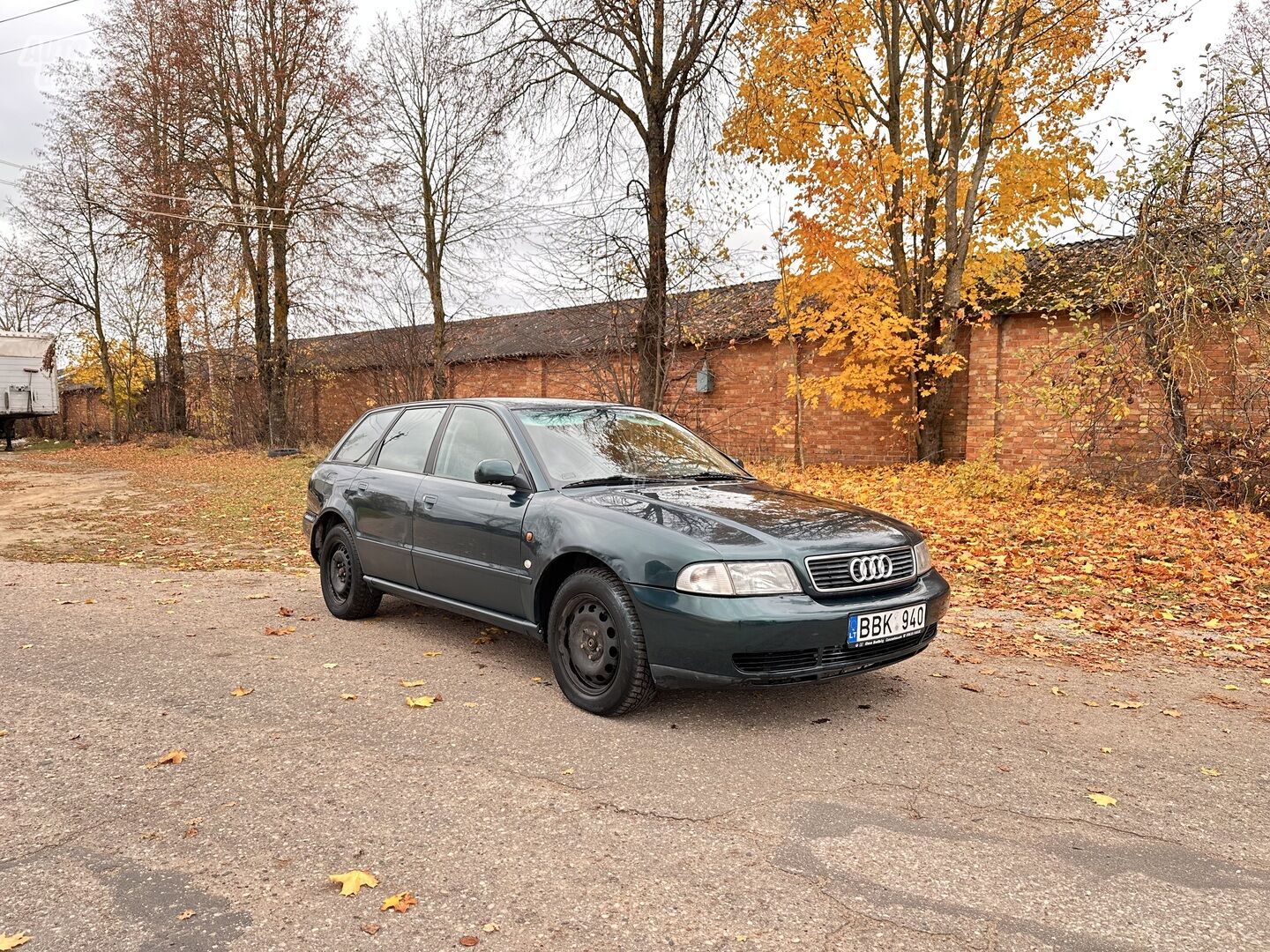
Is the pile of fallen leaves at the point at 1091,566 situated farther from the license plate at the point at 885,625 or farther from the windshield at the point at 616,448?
the windshield at the point at 616,448

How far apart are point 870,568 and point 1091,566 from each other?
16.5 ft

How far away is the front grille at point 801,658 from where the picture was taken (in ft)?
12.3

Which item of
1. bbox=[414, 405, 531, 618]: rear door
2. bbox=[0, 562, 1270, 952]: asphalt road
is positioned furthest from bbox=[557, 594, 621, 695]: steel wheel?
bbox=[414, 405, 531, 618]: rear door

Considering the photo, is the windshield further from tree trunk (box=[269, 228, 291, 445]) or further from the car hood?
tree trunk (box=[269, 228, 291, 445])

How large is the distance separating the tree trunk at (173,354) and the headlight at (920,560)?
2855 centimetres

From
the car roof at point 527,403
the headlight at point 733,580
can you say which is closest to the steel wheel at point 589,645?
the headlight at point 733,580

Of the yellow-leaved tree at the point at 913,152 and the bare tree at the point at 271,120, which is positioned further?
the bare tree at the point at 271,120

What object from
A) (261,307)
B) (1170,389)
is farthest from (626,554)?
(261,307)


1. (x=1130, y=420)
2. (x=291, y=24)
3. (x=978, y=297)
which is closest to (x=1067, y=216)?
(x=978, y=297)

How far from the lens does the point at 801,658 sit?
3809 millimetres

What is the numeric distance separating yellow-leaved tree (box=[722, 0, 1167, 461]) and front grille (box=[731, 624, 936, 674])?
1205 centimetres

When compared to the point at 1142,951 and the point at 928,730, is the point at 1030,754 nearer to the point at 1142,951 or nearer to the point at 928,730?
the point at 928,730

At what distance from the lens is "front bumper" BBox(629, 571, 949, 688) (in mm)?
3686

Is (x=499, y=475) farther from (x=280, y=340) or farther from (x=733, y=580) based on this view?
(x=280, y=340)
